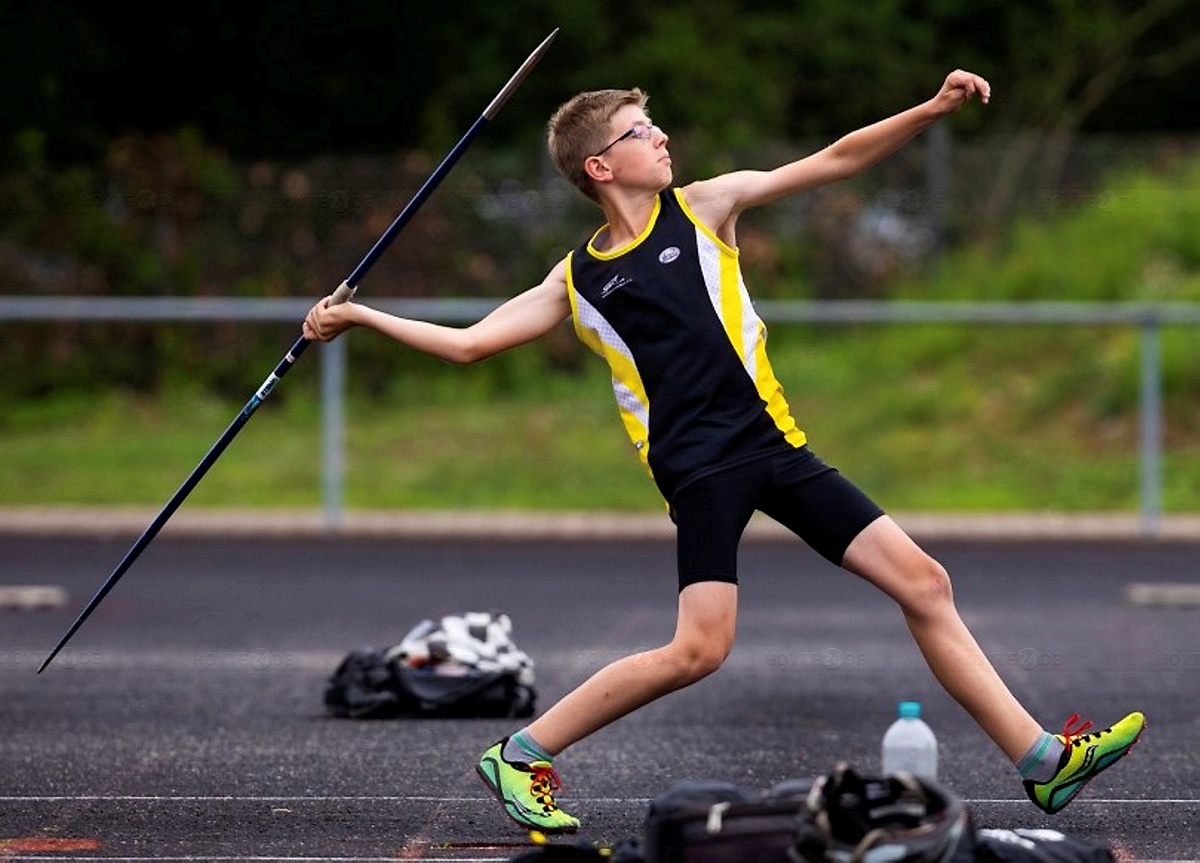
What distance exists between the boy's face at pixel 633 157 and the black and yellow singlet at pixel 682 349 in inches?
4.0

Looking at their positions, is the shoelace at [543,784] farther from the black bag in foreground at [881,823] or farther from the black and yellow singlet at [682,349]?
the black bag in foreground at [881,823]

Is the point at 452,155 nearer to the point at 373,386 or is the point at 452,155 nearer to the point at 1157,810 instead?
the point at 1157,810

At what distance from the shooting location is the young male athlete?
22.4ft

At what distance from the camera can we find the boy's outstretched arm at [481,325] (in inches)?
279

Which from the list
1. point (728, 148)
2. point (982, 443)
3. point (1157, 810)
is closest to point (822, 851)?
point (1157, 810)

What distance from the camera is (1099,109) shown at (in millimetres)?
29422

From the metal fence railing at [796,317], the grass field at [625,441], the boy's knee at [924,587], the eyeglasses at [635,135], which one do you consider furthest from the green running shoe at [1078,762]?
the grass field at [625,441]

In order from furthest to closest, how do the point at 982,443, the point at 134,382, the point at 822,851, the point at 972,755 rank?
1. the point at 134,382
2. the point at 982,443
3. the point at 972,755
4. the point at 822,851

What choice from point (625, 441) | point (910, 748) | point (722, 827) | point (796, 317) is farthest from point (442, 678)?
point (625, 441)

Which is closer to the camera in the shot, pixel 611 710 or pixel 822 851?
pixel 822 851

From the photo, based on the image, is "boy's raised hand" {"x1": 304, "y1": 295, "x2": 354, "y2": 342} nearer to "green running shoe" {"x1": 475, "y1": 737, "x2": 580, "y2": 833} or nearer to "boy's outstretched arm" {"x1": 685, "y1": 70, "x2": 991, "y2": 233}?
"boy's outstretched arm" {"x1": 685, "y1": 70, "x2": 991, "y2": 233}

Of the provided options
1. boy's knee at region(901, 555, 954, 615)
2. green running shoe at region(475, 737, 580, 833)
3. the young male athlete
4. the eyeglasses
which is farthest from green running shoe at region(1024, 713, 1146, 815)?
the eyeglasses

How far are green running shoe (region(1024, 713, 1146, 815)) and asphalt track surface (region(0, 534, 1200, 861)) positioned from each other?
224 mm

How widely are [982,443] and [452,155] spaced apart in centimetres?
1174
